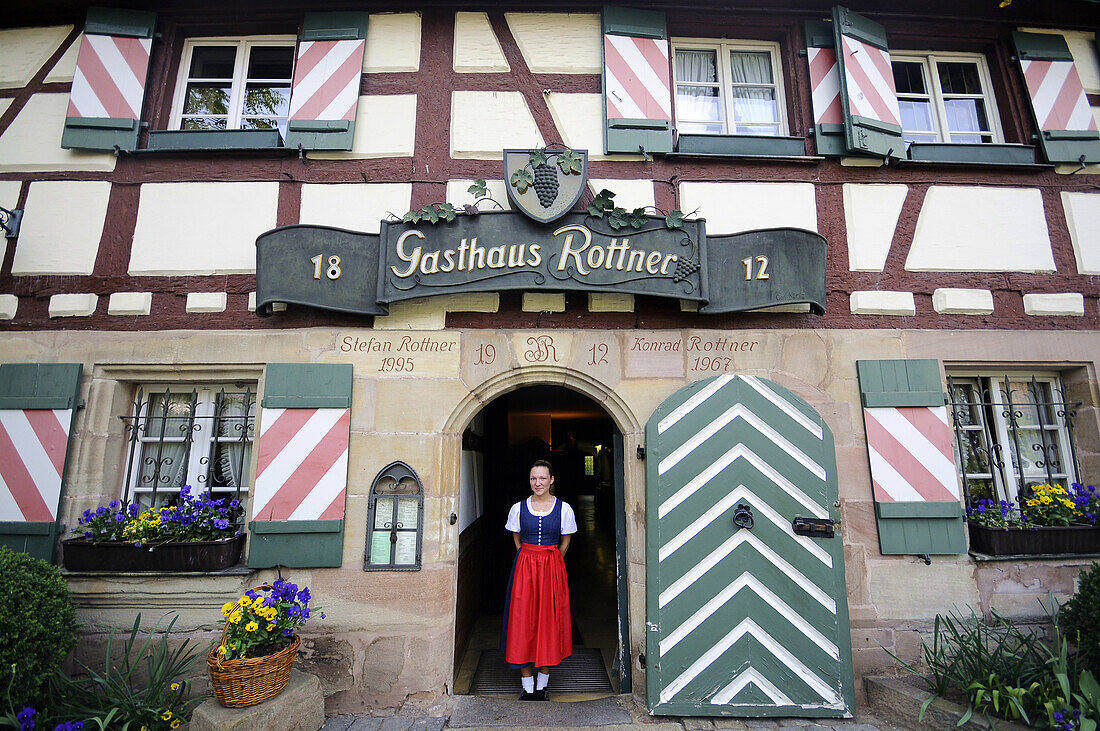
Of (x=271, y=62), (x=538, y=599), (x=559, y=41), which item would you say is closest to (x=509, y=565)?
(x=538, y=599)

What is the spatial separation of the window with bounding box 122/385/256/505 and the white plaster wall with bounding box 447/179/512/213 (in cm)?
225

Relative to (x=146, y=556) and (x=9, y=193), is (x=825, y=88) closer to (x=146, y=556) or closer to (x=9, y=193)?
(x=146, y=556)

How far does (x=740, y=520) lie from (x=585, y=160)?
9.42 ft

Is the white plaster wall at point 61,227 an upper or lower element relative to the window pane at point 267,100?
lower

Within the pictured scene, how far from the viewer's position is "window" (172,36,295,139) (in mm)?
4574

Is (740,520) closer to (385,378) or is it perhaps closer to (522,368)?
(522,368)

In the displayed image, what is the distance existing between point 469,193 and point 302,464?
7.97 ft

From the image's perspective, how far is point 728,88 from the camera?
4648mm

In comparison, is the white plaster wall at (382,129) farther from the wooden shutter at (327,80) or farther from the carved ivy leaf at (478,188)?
the carved ivy leaf at (478,188)

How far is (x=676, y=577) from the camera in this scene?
11.9ft

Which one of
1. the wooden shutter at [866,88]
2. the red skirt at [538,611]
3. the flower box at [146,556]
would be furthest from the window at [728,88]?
the flower box at [146,556]

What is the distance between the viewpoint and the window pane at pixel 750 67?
4742mm

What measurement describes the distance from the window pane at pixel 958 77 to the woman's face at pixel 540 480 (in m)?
5.14

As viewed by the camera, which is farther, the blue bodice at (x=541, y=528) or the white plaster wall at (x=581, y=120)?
the white plaster wall at (x=581, y=120)
